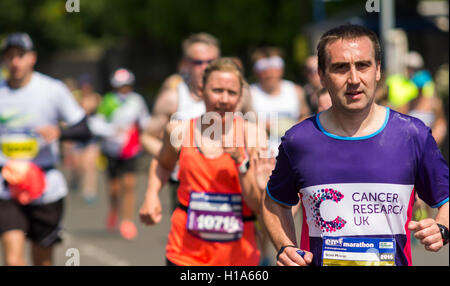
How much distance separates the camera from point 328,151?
12.0 ft

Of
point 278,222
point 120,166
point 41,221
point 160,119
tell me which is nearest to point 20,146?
point 41,221

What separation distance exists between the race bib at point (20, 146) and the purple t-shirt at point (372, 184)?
12.2 ft

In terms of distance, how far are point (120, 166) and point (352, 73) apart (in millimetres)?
9450

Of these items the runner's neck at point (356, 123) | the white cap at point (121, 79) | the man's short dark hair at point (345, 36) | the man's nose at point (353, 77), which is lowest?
the runner's neck at point (356, 123)

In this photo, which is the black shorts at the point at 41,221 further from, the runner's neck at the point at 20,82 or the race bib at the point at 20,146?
the runner's neck at the point at 20,82

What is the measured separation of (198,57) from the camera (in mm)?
7113

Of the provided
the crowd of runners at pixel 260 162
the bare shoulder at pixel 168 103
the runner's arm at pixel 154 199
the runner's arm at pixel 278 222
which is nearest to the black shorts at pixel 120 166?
the crowd of runners at pixel 260 162

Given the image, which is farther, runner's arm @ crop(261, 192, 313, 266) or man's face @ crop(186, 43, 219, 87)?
man's face @ crop(186, 43, 219, 87)

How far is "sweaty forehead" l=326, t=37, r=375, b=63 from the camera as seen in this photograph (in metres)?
3.59

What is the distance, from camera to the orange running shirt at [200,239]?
17.3ft

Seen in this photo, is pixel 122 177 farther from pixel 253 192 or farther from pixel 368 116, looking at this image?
pixel 368 116

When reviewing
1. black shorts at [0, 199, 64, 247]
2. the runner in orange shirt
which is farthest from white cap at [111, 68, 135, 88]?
the runner in orange shirt

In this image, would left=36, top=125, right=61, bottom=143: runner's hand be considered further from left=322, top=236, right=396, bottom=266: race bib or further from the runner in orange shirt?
left=322, top=236, right=396, bottom=266: race bib

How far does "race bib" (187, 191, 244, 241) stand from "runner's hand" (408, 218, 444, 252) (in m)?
1.91
